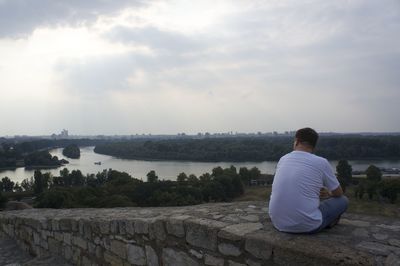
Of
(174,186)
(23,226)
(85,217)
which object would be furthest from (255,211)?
(174,186)

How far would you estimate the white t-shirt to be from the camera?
206 centimetres

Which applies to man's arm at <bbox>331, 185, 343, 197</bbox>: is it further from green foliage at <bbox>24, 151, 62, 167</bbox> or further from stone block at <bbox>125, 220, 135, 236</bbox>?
green foliage at <bbox>24, 151, 62, 167</bbox>


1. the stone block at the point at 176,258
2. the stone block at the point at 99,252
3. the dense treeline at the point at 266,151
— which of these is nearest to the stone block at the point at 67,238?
the stone block at the point at 99,252

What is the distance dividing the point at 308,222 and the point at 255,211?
980mm

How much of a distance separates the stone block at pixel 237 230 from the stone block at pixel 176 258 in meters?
0.34

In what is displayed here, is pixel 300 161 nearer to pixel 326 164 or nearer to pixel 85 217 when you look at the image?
pixel 326 164

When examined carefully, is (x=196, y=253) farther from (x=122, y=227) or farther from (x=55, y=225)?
(x=55, y=225)

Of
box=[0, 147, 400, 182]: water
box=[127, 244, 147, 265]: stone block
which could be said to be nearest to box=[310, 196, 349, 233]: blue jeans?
box=[127, 244, 147, 265]: stone block

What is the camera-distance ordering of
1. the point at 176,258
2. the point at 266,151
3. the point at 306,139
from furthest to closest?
1. the point at 266,151
2. the point at 176,258
3. the point at 306,139

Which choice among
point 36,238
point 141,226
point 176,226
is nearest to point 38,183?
point 36,238

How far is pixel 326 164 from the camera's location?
83.7 inches

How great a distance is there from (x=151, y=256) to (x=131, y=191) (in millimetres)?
22291

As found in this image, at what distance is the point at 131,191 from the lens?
966 inches

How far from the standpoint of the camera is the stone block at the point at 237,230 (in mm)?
2301
